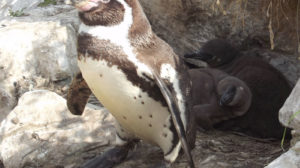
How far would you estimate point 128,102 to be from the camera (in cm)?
311

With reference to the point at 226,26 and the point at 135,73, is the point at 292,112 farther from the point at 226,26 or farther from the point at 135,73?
the point at 226,26

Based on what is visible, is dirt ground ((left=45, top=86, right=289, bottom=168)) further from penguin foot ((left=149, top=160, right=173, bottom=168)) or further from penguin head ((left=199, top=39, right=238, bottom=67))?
penguin head ((left=199, top=39, right=238, bottom=67))

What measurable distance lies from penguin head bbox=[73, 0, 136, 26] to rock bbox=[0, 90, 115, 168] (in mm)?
1098

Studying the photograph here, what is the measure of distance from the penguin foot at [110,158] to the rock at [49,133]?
0.20m

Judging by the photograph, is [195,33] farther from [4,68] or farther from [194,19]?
[4,68]

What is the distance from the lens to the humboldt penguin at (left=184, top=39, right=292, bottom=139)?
4.17m

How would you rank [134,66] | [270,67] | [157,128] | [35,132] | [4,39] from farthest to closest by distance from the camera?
[4,39]
[270,67]
[35,132]
[157,128]
[134,66]

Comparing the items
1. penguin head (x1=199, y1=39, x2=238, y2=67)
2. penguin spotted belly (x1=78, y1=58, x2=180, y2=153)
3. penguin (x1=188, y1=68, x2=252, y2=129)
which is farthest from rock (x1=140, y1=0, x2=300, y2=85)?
penguin spotted belly (x1=78, y1=58, x2=180, y2=153)

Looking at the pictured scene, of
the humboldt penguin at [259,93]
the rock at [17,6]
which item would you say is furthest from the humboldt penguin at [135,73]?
the rock at [17,6]

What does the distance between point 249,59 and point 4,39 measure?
7.90 ft

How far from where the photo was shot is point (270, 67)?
4484 mm

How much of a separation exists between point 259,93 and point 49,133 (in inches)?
73.7

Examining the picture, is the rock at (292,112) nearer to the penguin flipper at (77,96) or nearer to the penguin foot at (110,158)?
the penguin foot at (110,158)

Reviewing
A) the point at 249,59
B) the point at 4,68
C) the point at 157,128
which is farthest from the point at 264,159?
the point at 4,68
